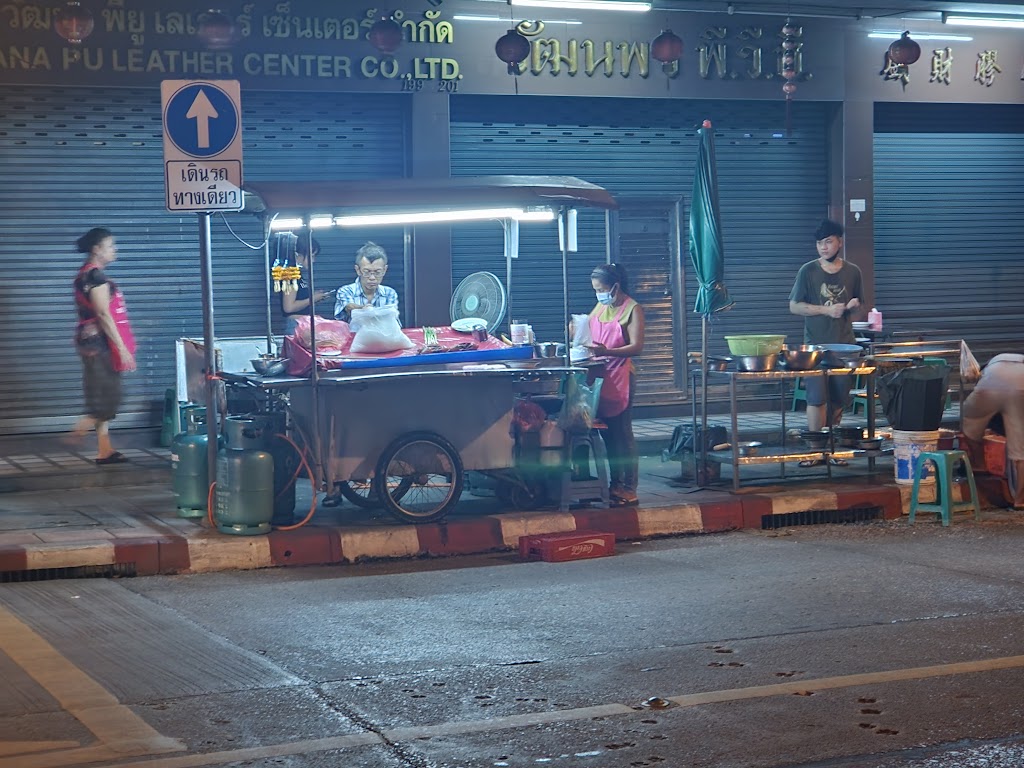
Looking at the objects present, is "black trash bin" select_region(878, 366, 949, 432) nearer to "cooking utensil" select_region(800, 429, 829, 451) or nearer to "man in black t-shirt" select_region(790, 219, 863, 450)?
"cooking utensil" select_region(800, 429, 829, 451)

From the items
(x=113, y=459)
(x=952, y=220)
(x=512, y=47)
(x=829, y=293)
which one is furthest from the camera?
(x=952, y=220)

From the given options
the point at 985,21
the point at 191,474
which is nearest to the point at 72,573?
the point at 191,474

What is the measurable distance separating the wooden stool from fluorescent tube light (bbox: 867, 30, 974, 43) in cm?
746

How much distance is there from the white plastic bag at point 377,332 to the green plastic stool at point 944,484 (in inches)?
151

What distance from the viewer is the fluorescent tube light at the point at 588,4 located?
1448 cm

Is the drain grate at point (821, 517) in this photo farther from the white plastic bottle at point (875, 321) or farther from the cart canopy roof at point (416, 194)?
the white plastic bottle at point (875, 321)

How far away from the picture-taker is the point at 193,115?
952cm

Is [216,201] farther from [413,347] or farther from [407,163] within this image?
[407,163]

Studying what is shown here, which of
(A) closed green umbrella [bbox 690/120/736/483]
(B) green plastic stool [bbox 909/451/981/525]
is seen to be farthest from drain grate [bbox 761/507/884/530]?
(A) closed green umbrella [bbox 690/120/736/483]

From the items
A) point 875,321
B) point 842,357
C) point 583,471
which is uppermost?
point 875,321

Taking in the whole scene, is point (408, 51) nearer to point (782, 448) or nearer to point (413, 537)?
point (782, 448)

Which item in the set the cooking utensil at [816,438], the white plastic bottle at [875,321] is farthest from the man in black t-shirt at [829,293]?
the white plastic bottle at [875,321]

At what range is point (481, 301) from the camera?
439 inches

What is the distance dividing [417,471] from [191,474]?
1.55 m
